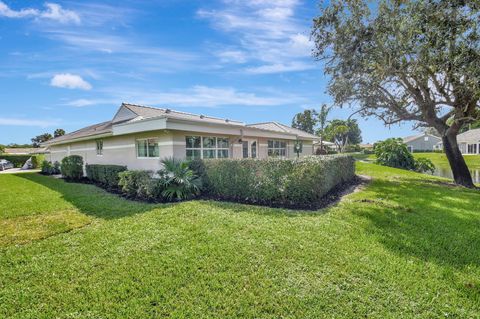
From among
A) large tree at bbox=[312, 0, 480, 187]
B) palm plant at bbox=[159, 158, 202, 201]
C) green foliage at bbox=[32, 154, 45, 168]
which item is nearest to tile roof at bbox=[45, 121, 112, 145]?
palm plant at bbox=[159, 158, 202, 201]

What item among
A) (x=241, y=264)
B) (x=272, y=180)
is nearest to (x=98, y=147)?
(x=272, y=180)

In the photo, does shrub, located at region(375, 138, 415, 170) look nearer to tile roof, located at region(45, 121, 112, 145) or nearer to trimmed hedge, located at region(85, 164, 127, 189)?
trimmed hedge, located at region(85, 164, 127, 189)

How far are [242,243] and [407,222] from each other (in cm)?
450

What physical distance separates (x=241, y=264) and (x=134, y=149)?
11.2 m

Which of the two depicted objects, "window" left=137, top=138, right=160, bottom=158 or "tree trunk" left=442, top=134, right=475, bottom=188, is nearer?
"window" left=137, top=138, right=160, bottom=158

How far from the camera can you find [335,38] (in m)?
12.2

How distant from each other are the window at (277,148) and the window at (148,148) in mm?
9259

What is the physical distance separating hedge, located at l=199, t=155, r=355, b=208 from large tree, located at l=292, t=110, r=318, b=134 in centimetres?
5515

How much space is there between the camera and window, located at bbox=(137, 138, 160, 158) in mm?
12086

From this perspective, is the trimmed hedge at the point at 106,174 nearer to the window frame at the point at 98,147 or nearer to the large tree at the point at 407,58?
the window frame at the point at 98,147

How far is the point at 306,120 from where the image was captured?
211 ft

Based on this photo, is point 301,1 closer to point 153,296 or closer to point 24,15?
point 24,15

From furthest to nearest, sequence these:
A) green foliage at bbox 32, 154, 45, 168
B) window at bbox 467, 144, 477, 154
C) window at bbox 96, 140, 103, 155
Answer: window at bbox 467, 144, 477, 154, green foliage at bbox 32, 154, 45, 168, window at bbox 96, 140, 103, 155

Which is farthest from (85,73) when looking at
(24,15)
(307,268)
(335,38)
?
(307,268)
